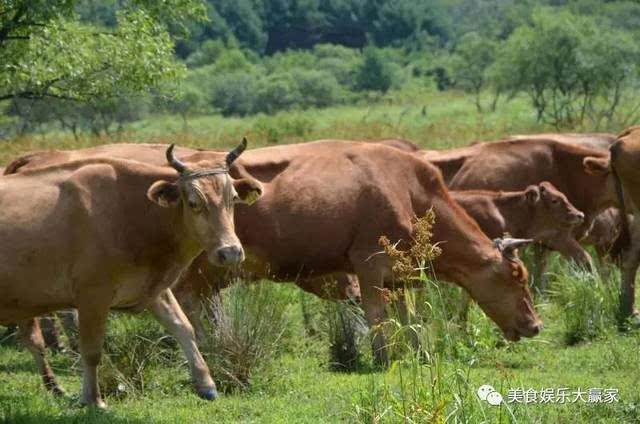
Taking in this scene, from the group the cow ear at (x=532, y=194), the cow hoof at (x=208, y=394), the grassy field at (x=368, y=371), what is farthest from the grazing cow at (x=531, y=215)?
the cow hoof at (x=208, y=394)

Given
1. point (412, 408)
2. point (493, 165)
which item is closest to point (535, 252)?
point (493, 165)

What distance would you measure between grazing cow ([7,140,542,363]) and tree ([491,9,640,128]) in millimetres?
39251

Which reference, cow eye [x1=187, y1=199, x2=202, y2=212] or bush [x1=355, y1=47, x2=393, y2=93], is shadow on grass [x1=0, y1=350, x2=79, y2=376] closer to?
cow eye [x1=187, y1=199, x2=202, y2=212]

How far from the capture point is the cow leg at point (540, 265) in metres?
15.2

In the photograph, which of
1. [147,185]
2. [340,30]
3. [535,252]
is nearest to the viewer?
[147,185]

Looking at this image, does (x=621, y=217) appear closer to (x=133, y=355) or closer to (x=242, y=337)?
(x=242, y=337)

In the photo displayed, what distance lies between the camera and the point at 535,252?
16.0 meters

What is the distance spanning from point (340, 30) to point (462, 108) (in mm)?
62251

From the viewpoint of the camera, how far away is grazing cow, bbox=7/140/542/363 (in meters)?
12.0

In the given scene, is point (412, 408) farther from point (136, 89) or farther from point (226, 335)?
point (136, 89)

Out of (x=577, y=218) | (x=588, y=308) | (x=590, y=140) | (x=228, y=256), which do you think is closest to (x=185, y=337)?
(x=228, y=256)

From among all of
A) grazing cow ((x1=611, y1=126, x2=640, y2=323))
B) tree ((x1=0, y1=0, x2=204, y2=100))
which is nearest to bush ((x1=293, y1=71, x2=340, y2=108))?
tree ((x1=0, y1=0, x2=204, y2=100))

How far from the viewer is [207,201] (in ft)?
30.4

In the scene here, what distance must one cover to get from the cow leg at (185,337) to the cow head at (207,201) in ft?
3.39
